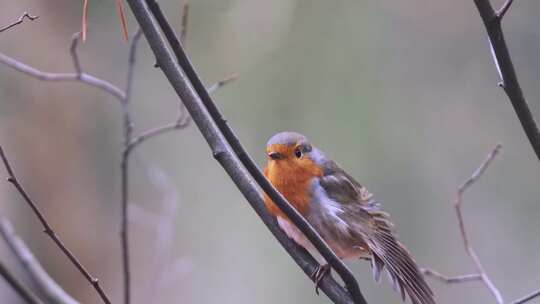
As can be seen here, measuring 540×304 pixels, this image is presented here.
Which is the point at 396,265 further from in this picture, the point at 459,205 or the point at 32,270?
the point at 32,270

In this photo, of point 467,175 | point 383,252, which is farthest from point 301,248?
point 467,175

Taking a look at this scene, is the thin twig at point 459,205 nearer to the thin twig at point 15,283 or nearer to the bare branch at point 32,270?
the bare branch at point 32,270

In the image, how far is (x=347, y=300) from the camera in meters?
1.54

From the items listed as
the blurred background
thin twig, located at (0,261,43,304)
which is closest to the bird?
thin twig, located at (0,261,43,304)

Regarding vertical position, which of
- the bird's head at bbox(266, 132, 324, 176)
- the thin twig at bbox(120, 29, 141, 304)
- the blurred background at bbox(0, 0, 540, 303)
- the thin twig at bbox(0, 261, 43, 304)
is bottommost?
the blurred background at bbox(0, 0, 540, 303)

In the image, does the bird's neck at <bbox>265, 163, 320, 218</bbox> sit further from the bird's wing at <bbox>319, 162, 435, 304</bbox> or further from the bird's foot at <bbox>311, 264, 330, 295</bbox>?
the bird's foot at <bbox>311, 264, 330, 295</bbox>

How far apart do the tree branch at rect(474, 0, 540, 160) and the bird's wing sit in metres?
0.74

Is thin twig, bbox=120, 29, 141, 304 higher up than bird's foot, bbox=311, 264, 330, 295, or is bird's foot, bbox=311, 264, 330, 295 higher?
thin twig, bbox=120, 29, 141, 304

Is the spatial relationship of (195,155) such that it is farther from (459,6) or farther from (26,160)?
(459,6)

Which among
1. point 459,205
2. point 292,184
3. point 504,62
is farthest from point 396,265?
point 504,62

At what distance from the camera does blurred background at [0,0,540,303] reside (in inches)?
170

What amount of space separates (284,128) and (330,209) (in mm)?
2304

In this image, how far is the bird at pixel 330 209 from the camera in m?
2.18

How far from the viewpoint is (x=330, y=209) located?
7.61 feet
